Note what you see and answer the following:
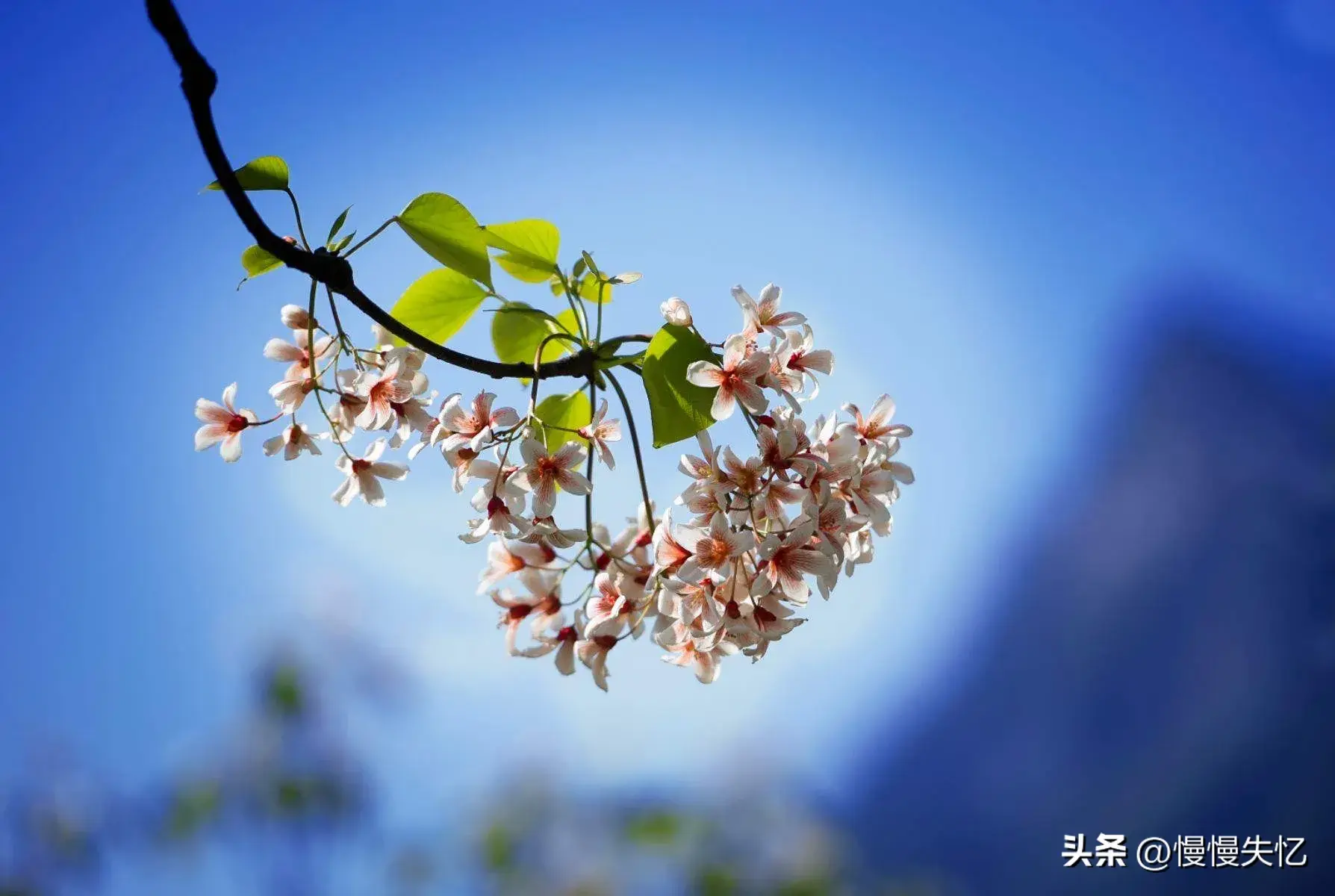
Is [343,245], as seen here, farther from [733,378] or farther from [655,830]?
[655,830]

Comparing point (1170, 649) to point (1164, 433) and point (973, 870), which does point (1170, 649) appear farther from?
point (973, 870)

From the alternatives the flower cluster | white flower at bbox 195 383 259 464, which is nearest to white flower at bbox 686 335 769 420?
the flower cluster

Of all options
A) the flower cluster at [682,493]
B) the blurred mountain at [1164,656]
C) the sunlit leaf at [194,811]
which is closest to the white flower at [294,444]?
the flower cluster at [682,493]

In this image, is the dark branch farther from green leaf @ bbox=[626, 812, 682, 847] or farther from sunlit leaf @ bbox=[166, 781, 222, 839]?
sunlit leaf @ bbox=[166, 781, 222, 839]

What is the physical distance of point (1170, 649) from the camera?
18.2ft

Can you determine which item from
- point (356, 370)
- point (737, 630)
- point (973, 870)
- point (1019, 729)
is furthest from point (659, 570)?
point (1019, 729)

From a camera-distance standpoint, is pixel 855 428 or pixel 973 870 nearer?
pixel 855 428

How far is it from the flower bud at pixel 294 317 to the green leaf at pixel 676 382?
0.60ft

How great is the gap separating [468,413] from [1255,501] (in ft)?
21.7

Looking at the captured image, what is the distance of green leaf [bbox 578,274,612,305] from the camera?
1.71 ft

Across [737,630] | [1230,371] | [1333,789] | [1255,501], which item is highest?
Result: [1230,371]

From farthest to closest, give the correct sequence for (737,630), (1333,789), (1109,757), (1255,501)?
1. (1255,501)
2. (1109,757)
3. (1333,789)
4. (737,630)

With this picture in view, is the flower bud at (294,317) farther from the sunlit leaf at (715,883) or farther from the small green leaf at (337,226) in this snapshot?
the sunlit leaf at (715,883)

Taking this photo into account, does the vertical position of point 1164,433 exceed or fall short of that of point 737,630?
it exceeds it
